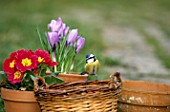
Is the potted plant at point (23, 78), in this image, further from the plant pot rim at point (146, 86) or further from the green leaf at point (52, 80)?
the plant pot rim at point (146, 86)

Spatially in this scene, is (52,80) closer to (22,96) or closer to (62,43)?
(22,96)

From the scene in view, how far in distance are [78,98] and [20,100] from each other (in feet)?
1.52

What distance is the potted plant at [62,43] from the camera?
3.48 metres

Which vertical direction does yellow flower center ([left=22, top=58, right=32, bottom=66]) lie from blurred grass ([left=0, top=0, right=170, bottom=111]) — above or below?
below

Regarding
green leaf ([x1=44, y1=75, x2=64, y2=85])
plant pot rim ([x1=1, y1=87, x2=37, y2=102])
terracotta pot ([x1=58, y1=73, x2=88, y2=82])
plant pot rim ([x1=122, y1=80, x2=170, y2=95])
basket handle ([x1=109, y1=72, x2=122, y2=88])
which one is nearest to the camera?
basket handle ([x1=109, y1=72, x2=122, y2=88])

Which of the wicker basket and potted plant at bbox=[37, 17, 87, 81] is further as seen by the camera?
potted plant at bbox=[37, 17, 87, 81]

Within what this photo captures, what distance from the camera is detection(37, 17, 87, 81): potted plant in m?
3.48

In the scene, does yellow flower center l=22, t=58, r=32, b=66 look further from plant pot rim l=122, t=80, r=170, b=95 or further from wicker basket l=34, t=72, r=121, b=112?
plant pot rim l=122, t=80, r=170, b=95

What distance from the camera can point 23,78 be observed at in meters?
3.03

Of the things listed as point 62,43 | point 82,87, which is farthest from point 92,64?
point 62,43

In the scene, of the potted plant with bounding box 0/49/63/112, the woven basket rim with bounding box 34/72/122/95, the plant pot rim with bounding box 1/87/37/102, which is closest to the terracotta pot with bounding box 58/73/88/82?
the potted plant with bounding box 0/49/63/112

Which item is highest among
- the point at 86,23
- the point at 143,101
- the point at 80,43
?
the point at 86,23

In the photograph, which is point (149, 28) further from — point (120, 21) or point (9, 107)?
point (9, 107)

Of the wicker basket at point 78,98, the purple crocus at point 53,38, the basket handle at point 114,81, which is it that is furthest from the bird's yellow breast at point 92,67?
the purple crocus at point 53,38
